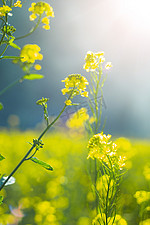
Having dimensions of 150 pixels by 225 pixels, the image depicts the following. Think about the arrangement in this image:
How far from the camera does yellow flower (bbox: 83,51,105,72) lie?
4.72ft

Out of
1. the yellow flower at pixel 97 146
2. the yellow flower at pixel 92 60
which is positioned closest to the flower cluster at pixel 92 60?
the yellow flower at pixel 92 60

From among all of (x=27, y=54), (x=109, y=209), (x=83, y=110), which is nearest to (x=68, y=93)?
(x=27, y=54)

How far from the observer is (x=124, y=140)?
2682 mm

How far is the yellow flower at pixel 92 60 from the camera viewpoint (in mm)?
1438

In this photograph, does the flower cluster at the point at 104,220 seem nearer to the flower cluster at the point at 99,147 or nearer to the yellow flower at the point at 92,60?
the flower cluster at the point at 99,147

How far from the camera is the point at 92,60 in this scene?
143 centimetres

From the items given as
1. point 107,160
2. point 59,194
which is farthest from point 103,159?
point 59,194

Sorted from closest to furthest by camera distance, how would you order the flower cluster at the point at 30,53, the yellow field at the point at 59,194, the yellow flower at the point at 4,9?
1. the yellow flower at the point at 4,9
2. the flower cluster at the point at 30,53
3. the yellow field at the point at 59,194

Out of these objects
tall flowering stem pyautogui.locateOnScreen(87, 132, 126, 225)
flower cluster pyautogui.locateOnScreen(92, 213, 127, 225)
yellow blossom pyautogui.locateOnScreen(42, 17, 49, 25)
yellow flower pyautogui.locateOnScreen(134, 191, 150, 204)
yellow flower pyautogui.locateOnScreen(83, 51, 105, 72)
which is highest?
yellow flower pyautogui.locateOnScreen(83, 51, 105, 72)

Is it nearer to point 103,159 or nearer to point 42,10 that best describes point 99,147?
point 103,159

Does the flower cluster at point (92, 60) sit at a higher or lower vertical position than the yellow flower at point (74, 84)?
higher

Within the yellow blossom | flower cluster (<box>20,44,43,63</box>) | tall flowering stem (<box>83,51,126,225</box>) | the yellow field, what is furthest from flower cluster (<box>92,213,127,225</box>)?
the yellow blossom

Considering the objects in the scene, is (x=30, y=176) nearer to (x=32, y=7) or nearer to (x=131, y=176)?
(x=131, y=176)

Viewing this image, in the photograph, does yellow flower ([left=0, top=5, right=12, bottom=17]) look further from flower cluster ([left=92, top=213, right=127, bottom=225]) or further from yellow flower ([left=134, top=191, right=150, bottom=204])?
yellow flower ([left=134, top=191, right=150, bottom=204])
